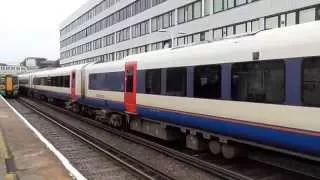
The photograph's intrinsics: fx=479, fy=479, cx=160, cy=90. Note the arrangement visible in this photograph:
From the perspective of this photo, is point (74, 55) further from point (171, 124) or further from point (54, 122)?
point (171, 124)

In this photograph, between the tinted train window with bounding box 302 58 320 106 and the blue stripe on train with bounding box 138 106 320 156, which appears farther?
the blue stripe on train with bounding box 138 106 320 156

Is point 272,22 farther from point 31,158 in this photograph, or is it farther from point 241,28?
point 31,158

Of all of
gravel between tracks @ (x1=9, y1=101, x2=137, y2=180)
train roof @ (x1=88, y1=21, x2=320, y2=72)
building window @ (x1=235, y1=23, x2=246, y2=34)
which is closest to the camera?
train roof @ (x1=88, y1=21, x2=320, y2=72)

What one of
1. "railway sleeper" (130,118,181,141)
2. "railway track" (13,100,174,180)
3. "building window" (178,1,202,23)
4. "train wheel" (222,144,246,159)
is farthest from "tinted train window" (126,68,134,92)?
"building window" (178,1,202,23)

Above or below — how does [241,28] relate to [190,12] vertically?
below

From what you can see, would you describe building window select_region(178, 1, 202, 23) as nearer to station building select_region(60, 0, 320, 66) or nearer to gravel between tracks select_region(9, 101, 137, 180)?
station building select_region(60, 0, 320, 66)

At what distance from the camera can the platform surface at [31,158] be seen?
36.2 feet

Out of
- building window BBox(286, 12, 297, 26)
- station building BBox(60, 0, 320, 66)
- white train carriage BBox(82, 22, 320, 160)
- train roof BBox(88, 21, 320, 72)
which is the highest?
station building BBox(60, 0, 320, 66)

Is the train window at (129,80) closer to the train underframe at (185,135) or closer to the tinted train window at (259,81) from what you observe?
the train underframe at (185,135)

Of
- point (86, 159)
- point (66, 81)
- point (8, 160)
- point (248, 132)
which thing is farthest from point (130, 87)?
point (66, 81)

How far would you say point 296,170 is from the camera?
10.8m

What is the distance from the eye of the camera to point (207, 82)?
39.2 feet

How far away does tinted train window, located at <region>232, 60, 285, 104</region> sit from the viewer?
9375 millimetres

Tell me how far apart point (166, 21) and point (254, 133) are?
142 ft
